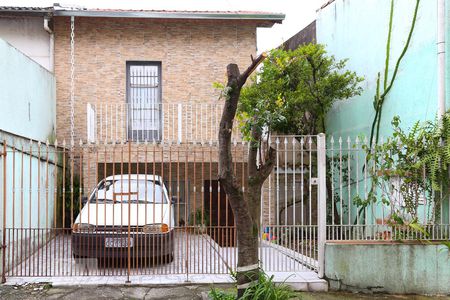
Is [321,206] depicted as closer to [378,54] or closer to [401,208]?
[401,208]

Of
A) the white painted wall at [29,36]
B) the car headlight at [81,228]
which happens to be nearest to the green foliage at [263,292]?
the car headlight at [81,228]

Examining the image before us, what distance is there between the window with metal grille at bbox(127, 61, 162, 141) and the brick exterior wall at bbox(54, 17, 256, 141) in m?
0.21

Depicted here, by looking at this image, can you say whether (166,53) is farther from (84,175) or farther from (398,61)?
(398,61)

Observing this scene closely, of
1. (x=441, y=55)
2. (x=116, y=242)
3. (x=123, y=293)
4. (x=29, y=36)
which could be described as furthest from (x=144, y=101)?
(x=441, y=55)

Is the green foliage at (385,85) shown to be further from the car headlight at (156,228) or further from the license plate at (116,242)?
the license plate at (116,242)

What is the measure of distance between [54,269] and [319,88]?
6718mm

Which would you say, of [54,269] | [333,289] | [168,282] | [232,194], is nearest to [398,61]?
[333,289]

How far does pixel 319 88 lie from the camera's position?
10750 millimetres

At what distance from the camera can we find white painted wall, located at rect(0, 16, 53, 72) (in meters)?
12.6

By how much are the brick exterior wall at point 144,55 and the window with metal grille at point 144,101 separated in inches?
8.4

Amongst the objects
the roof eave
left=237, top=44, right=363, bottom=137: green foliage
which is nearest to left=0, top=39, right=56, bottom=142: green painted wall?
the roof eave

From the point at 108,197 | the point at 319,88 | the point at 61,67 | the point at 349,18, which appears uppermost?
the point at 349,18

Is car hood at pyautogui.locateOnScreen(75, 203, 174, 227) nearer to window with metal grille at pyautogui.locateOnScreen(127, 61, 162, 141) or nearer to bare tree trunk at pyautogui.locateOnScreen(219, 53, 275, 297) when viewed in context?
bare tree trunk at pyautogui.locateOnScreen(219, 53, 275, 297)

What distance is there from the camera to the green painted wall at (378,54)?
828 cm
